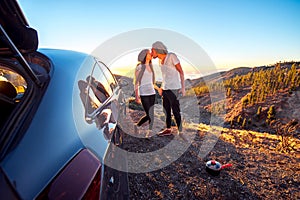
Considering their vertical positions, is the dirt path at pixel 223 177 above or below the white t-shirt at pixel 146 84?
below

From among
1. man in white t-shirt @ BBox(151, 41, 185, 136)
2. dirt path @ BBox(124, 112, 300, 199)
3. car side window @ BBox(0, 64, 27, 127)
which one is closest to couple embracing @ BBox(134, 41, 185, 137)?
man in white t-shirt @ BBox(151, 41, 185, 136)

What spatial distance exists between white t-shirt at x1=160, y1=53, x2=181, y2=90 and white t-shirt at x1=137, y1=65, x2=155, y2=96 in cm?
28

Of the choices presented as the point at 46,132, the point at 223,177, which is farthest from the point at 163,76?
the point at 46,132

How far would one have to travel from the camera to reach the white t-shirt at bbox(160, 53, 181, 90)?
11.7ft

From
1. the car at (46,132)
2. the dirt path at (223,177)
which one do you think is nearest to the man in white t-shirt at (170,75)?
the dirt path at (223,177)

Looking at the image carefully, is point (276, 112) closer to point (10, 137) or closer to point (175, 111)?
point (175, 111)

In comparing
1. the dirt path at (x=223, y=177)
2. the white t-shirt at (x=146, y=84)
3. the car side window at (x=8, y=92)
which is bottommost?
the dirt path at (x=223, y=177)

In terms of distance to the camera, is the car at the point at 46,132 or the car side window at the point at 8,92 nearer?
the car at the point at 46,132

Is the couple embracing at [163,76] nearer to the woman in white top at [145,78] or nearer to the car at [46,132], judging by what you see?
the woman in white top at [145,78]

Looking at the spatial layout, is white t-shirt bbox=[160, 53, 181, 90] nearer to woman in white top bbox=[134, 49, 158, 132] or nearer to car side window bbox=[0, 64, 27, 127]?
woman in white top bbox=[134, 49, 158, 132]

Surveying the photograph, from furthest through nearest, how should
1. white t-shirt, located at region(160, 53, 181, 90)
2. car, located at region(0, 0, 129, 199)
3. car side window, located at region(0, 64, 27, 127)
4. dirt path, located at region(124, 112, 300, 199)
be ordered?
1. white t-shirt, located at region(160, 53, 181, 90)
2. dirt path, located at region(124, 112, 300, 199)
3. car side window, located at region(0, 64, 27, 127)
4. car, located at region(0, 0, 129, 199)

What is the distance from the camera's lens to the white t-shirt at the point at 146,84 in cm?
364

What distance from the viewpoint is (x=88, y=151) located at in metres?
0.89

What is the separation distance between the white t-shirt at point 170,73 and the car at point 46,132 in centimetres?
253
